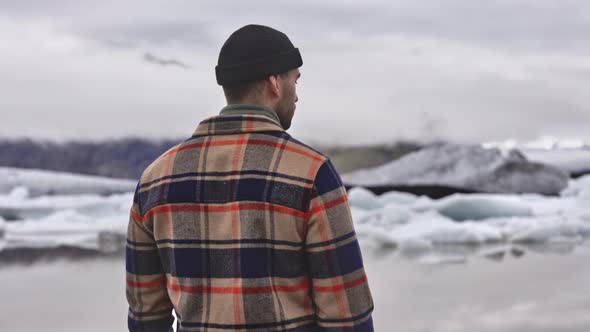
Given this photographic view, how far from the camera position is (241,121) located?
91 centimetres

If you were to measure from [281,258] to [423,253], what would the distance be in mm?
6443

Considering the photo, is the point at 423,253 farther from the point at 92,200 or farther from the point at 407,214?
the point at 92,200

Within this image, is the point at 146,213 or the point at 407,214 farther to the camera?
the point at 407,214

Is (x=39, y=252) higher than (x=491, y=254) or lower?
higher

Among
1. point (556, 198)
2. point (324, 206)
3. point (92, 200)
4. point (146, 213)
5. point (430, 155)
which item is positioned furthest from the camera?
point (430, 155)

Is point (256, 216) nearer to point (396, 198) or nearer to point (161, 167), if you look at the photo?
point (161, 167)

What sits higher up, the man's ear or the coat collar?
the man's ear

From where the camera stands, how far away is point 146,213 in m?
0.98

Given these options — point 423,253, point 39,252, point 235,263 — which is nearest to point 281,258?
point 235,263

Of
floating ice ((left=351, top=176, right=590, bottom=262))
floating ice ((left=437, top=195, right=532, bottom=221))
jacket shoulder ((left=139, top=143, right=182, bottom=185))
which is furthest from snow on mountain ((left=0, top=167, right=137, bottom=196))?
jacket shoulder ((left=139, top=143, right=182, bottom=185))

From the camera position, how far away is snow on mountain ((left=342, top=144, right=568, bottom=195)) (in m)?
10.4

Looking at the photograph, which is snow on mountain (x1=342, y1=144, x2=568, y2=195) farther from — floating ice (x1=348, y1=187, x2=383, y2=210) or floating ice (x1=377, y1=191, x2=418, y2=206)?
floating ice (x1=348, y1=187, x2=383, y2=210)

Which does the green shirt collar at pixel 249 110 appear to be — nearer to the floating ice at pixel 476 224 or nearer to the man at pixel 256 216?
the man at pixel 256 216

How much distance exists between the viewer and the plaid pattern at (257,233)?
86cm
